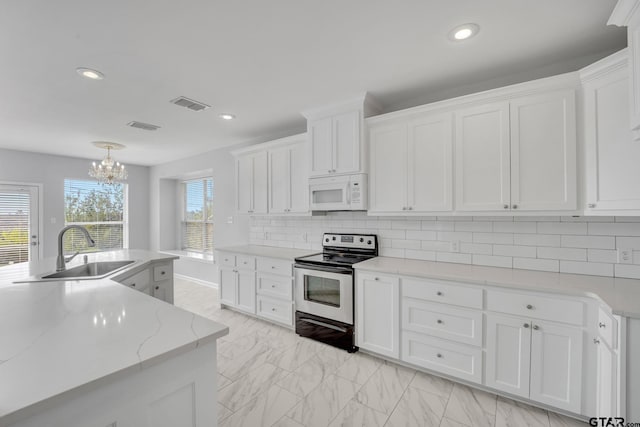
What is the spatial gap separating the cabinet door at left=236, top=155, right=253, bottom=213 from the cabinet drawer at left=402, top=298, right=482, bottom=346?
2.64m

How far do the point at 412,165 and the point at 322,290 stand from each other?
1564mm

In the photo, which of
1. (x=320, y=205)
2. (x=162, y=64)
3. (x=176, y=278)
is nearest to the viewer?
(x=162, y=64)

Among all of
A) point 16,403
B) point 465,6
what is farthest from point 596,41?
point 16,403

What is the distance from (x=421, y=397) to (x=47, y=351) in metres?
2.26

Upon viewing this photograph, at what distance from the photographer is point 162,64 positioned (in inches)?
88.4

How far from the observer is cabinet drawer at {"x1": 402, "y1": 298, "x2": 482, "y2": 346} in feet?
7.04

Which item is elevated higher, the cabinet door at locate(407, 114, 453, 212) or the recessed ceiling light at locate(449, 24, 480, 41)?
the recessed ceiling light at locate(449, 24, 480, 41)

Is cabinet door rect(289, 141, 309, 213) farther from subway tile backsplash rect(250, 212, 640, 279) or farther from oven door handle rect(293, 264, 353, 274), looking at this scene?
oven door handle rect(293, 264, 353, 274)

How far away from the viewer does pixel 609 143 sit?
6.01 feet

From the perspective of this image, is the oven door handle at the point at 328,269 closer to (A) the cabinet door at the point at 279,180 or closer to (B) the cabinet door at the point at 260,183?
(A) the cabinet door at the point at 279,180

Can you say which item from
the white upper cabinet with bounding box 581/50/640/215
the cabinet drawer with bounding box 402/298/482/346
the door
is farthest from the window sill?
the white upper cabinet with bounding box 581/50/640/215

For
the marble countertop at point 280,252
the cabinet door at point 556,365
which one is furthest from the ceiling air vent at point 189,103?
the cabinet door at point 556,365

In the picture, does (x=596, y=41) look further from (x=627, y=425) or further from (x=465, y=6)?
(x=627, y=425)

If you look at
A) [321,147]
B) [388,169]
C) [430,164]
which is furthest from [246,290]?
[430,164]
